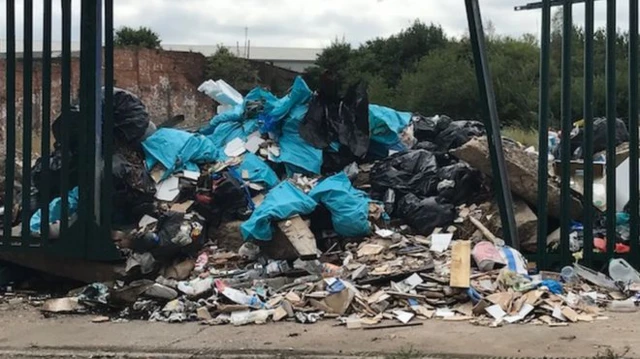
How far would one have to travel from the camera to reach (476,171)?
25.1ft

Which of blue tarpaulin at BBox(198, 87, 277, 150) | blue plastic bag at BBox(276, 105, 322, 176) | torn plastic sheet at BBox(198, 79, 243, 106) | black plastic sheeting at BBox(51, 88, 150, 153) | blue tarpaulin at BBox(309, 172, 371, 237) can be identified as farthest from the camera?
torn plastic sheet at BBox(198, 79, 243, 106)

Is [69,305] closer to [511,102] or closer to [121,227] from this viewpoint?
[121,227]

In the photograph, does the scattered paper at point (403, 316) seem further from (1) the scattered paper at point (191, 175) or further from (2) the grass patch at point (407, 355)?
(1) the scattered paper at point (191, 175)

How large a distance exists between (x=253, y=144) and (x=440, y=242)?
8.11ft

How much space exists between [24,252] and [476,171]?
14.5 ft

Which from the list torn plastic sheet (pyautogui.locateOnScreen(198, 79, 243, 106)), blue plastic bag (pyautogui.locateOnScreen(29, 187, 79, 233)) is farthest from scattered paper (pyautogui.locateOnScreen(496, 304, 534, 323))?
torn plastic sheet (pyautogui.locateOnScreen(198, 79, 243, 106))

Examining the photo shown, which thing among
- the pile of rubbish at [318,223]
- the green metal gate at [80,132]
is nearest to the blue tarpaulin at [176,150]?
the pile of rubbish at [318,223]

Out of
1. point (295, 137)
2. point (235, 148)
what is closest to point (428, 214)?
point (295, 137)

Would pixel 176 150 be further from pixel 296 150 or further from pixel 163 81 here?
pixel 163 81

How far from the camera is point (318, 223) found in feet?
23.4

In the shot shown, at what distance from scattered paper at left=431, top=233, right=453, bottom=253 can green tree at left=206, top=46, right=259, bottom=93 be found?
25793mm

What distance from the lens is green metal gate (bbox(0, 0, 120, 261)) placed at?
250 inches

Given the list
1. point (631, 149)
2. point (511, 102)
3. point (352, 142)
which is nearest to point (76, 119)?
point (352, 142)

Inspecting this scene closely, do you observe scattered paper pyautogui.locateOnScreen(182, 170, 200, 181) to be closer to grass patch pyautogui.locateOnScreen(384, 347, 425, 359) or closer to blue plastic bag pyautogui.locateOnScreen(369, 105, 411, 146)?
blue plastic bag pyautogui.locateOnScreen(369, 105, 411, 146)
